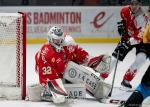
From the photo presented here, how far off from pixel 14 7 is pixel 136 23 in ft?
12.8

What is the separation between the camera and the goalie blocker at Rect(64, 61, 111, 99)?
198 inches

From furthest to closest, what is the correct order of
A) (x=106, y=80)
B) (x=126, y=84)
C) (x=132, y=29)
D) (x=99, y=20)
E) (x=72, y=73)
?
(x=99, y=20) < (x=106, y=80) < (x=126, y=84) < (x=132, y=29) < (x=72, y=73)

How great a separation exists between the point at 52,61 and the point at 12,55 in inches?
16.9

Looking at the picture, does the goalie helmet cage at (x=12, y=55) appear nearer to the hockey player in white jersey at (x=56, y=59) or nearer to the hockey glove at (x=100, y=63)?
the hockey player in white jersey at (x=56, y=59)

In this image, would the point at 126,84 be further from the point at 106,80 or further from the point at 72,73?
the point at 72,73

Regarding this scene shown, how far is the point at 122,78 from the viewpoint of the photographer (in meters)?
6.33

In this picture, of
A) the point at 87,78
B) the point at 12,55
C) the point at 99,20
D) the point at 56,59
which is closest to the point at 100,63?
the point at 87,78

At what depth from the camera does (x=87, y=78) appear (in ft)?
16.6

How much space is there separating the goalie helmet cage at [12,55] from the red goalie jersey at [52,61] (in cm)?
20

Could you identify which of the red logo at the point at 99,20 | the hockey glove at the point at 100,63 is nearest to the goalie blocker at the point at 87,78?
the hockey glove at the point at 100,63

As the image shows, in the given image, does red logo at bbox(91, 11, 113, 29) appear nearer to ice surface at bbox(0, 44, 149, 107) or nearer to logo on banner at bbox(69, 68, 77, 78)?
ice surface at bbox(0, 44, 149, 107)

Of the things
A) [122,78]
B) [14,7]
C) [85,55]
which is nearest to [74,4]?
[14,7]

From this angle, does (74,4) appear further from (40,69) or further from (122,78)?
(40,69)

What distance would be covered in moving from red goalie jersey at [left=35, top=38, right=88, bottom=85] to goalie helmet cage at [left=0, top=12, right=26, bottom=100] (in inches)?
7.8
